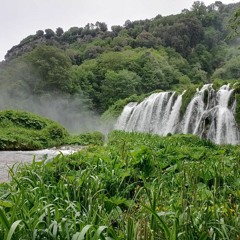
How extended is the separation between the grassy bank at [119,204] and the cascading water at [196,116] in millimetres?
10451

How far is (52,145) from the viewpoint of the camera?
19.8 metres

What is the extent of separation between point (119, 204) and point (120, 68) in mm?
39682

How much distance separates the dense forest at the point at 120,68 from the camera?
36.6 m

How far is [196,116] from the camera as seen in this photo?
56.5ft

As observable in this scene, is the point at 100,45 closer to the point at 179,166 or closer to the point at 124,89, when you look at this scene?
the point at 124,89

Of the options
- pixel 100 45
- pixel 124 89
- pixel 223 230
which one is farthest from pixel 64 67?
pixel 223 230

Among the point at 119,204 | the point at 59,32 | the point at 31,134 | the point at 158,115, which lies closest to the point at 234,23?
the point at 119,204

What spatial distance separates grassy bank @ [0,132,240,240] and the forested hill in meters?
23.6

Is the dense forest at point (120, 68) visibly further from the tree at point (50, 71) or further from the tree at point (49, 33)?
the tree at point (49, 33)

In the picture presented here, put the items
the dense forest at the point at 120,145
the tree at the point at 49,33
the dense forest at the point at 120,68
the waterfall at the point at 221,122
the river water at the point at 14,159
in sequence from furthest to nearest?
the tree at the point at 49,33 < the dense forest at the point at 120,68 < the waterfall at the point at 221,122 < the river water at the point at 14,159 < the dense forest at the point at 120,145

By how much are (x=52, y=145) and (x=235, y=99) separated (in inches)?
424

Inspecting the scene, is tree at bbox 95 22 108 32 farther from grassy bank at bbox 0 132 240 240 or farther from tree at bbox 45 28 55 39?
grassy bank at bbox 0 132 240 240

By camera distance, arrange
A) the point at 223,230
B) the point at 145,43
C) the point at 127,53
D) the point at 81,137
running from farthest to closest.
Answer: the point at 145,43
the point at 127,53
the point at 81,137
the point at 223,230

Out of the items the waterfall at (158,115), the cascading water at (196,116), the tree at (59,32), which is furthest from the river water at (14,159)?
the tree at (59,32)
